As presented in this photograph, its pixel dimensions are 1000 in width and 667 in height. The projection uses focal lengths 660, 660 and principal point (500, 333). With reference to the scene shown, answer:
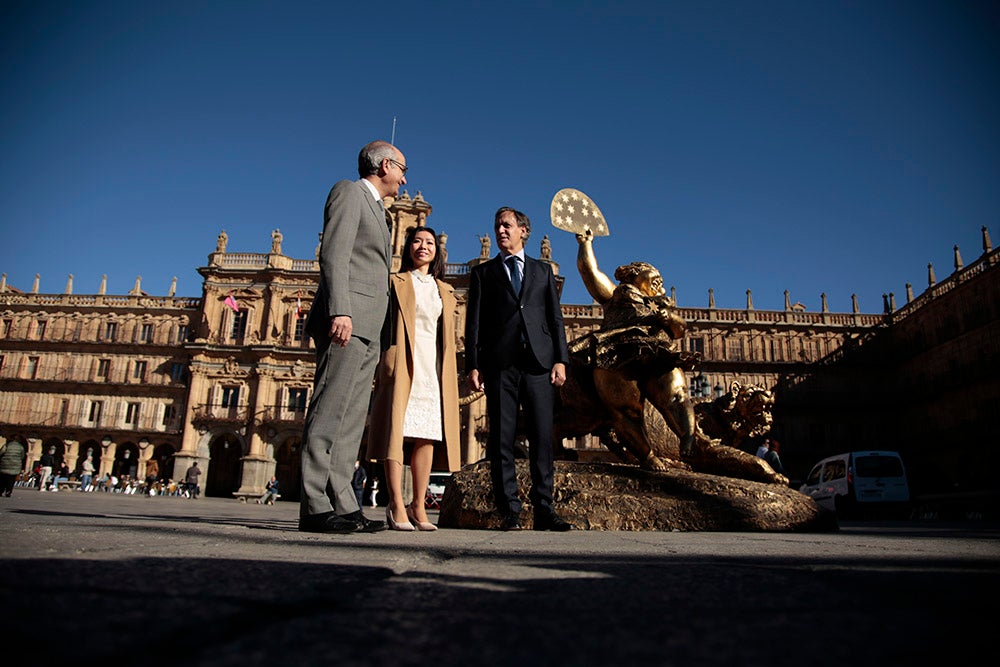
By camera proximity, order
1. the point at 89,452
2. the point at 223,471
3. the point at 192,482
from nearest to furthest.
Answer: the point at 192,482 → the point at 89,452 → the point at 223,471

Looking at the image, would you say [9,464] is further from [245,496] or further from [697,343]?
[697,343]

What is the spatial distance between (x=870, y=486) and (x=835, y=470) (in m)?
0.93

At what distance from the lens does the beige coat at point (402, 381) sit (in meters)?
3.26

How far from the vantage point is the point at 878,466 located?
13016 mm

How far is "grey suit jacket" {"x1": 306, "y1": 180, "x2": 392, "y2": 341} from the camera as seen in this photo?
9.26 ft

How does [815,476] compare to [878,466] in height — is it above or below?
below

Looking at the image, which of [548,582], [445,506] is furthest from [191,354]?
[548,582]

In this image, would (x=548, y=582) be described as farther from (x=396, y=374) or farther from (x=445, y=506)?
(x=445, y=506)

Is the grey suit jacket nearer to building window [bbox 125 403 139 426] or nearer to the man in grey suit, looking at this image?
the man in grey suit

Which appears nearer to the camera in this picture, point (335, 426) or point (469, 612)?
point (469, 612)

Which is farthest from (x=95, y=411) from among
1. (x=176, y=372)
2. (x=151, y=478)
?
(x=151, y=478)

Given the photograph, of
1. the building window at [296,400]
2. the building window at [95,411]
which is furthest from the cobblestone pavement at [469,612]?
the building window at [95,411]

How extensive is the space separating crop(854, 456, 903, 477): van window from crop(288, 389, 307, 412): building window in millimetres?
26715

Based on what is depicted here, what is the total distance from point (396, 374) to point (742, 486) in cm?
215
